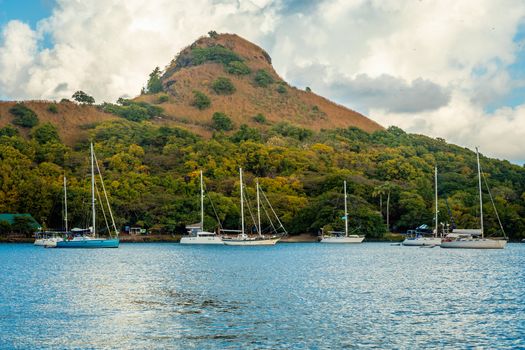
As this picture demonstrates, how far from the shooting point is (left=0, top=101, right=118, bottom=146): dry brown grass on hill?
534ft

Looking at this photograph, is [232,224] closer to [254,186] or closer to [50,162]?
[254,186]

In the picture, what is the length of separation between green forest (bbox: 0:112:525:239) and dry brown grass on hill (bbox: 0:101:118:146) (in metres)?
5.94

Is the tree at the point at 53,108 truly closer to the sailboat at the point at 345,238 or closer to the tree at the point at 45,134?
the tree at the point at 45,134

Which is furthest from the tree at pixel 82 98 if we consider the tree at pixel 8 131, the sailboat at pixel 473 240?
the sailboat at pixel 473 240

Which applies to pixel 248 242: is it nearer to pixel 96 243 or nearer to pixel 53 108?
pixel 96 243

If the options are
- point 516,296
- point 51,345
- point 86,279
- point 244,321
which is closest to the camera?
point 51,345

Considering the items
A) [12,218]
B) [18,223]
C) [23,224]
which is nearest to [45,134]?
[12,218]

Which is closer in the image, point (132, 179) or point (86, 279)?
point (86, 279)

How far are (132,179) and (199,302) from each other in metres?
86.4

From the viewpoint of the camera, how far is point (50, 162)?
13025cm

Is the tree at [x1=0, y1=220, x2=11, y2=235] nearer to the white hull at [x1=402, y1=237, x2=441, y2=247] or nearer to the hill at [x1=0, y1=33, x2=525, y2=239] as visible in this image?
the hill at [x1=0, y1=33, x2=525, y2=239]

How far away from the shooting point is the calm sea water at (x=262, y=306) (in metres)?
27.9

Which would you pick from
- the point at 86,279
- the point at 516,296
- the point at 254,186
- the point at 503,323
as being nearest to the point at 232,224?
the point at 254,186

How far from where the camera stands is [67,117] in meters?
175
